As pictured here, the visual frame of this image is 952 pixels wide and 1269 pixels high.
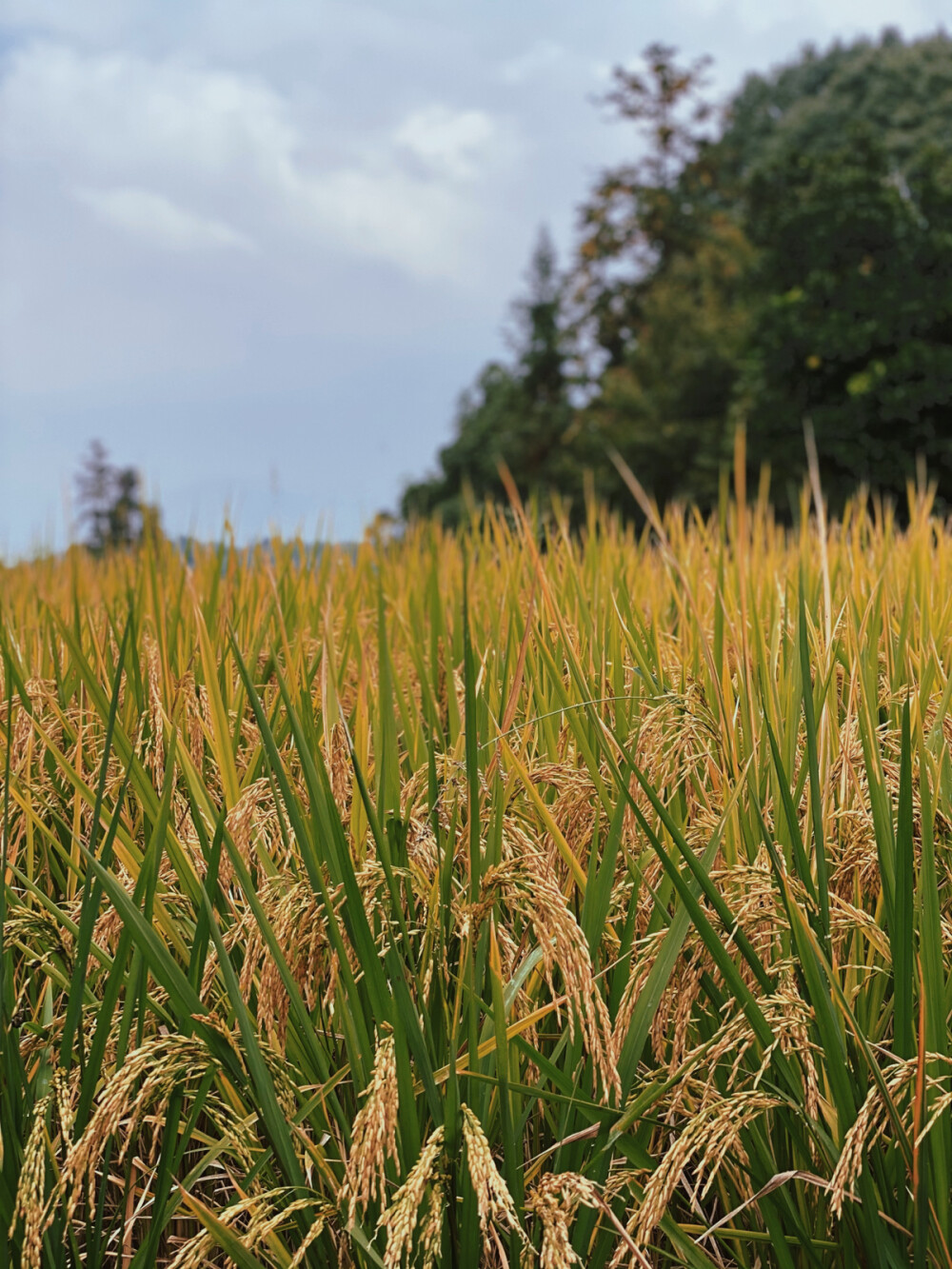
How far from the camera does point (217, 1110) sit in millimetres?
1190

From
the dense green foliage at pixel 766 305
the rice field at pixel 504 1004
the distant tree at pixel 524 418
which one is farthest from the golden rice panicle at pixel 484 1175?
the distant tree at pixel 524 418

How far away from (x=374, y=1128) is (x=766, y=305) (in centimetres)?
1806

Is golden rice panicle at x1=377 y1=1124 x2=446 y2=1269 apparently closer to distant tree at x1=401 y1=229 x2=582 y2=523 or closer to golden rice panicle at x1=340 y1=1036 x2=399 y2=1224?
golden rice panicle at x1=340 y1=1036 x2=399 y2=1224

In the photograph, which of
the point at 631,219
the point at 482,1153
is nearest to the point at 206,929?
the point at 482,1153

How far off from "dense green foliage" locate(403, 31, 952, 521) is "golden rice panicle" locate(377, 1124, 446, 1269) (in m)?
6.57

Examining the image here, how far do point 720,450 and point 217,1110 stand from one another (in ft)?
70.7

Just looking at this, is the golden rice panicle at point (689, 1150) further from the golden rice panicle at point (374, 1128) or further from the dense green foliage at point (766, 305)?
the dense green foliage at point (766, 305)

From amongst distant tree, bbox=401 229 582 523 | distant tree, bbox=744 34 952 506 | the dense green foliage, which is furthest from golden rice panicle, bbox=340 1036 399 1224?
distant tree, bbox=401 229 582 523

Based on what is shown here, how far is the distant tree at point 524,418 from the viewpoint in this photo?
31.1 metres

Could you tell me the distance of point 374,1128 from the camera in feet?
2.88

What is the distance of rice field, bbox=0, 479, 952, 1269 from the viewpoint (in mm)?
996

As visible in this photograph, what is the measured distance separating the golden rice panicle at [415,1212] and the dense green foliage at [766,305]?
6.57 m

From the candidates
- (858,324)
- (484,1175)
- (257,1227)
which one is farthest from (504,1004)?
(858,324)

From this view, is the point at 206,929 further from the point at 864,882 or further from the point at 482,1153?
the point at 864,882
